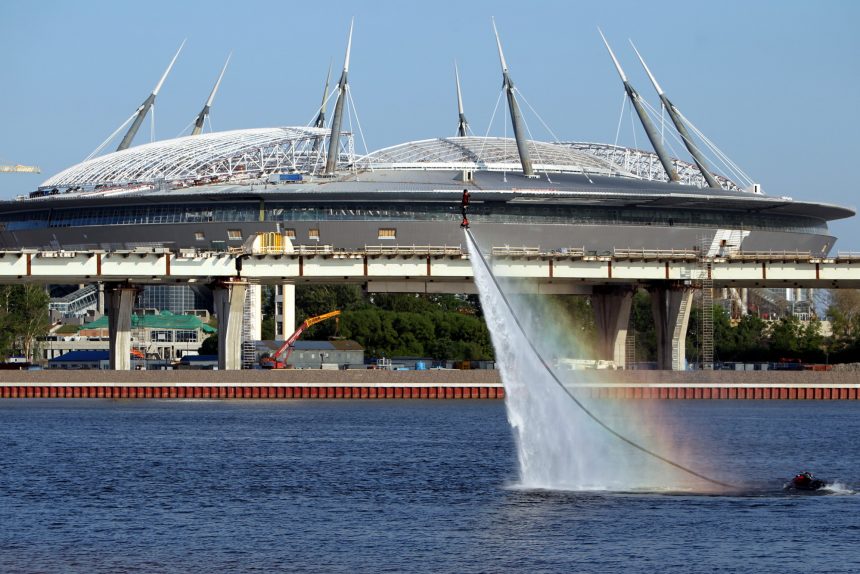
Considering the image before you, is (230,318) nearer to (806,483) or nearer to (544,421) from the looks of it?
(806,483)

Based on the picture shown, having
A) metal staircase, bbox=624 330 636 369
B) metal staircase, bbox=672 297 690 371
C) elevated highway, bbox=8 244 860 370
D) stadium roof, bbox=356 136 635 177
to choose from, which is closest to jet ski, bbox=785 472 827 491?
elevated highway, bbox=8 244 860 370

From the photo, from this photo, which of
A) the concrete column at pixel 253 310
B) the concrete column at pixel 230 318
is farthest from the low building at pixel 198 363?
the concrete column at pixel 230 318

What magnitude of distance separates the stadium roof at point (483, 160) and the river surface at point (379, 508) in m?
92.1

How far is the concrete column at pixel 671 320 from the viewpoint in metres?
144


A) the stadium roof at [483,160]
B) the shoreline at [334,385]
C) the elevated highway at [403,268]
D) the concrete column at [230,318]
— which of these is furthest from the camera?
the stadium roof at [483,160]

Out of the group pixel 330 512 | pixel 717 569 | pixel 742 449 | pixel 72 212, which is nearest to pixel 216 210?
pixel 72 212

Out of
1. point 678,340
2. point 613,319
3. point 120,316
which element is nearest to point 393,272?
point 120,316

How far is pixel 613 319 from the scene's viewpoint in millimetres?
150625

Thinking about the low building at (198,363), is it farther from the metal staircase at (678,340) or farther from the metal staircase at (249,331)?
the metal staircase at (678,340)

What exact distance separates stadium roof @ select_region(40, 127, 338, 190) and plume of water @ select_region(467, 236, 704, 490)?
11170cm

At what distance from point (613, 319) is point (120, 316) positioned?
142 ft

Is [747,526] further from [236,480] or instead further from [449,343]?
[449,343]

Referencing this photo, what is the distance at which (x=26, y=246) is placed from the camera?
598 ft

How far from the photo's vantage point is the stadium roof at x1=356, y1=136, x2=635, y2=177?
187 meters
